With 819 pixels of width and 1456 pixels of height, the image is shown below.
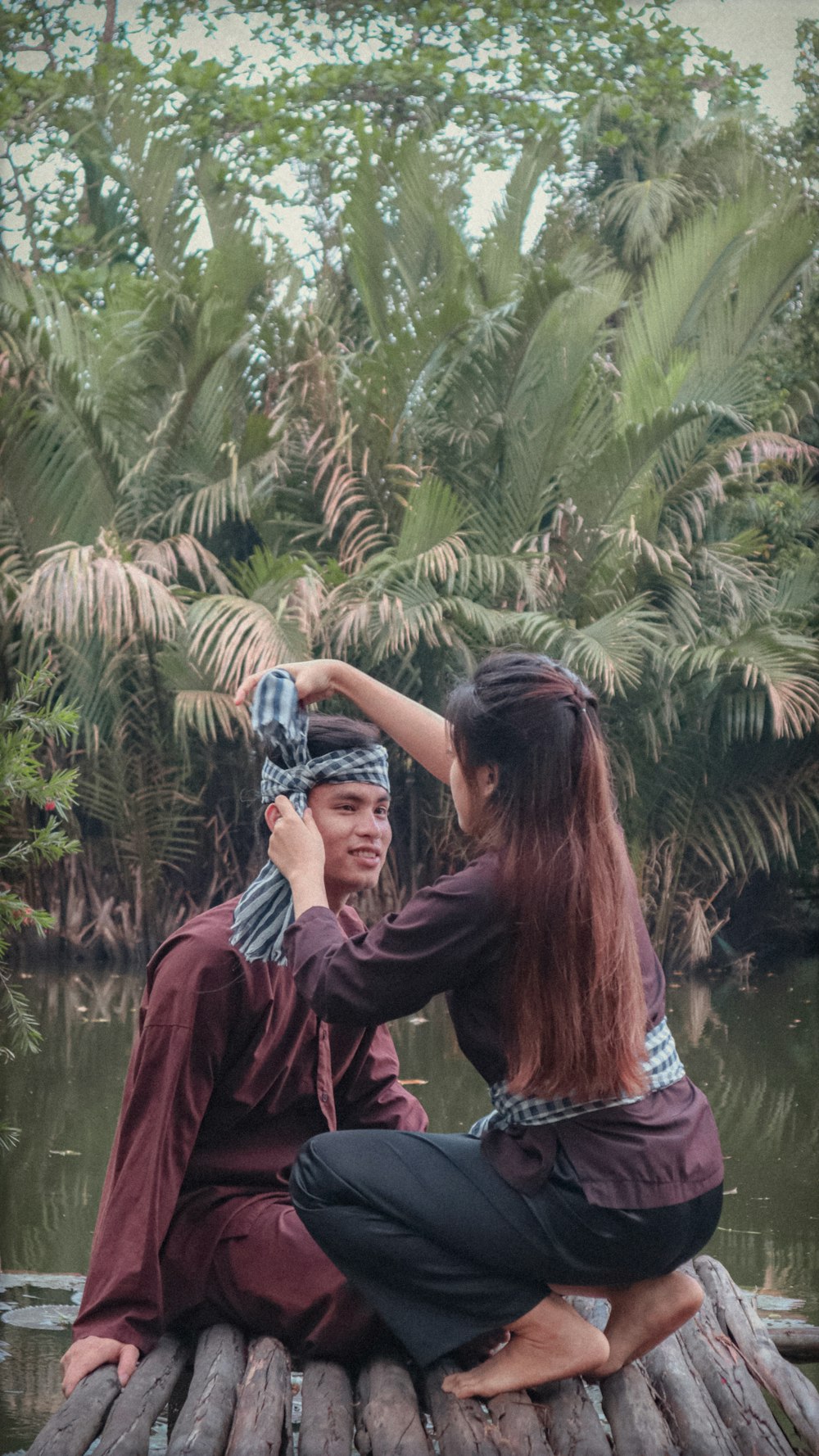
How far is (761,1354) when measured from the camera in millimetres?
1929

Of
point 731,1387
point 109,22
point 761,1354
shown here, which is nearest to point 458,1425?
point 731,1387

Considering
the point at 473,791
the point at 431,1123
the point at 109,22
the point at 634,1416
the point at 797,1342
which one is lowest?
the point at 431,1123

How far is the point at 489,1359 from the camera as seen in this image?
1664mm

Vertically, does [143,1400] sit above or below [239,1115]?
below

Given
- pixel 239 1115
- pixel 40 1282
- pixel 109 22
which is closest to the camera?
pixel 239 1115

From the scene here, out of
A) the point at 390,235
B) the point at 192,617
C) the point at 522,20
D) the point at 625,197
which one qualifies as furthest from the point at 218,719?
the point at 625,197

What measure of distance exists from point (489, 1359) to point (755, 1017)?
Answer: 14.6ft

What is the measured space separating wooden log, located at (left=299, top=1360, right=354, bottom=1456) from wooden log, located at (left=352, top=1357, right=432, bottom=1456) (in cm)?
2

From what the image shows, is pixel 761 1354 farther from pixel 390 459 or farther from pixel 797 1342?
pixel 390 459

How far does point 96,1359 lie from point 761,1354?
3.01 ft

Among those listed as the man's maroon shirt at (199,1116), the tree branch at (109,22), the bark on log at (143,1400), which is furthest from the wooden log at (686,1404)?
the tree branch at (109,22)

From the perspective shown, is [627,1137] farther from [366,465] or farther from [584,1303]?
[366,465]

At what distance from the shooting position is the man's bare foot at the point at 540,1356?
1.63 meters

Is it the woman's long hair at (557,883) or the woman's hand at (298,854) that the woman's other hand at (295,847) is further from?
the woman's long hair at (557,883)
